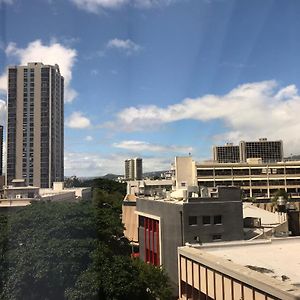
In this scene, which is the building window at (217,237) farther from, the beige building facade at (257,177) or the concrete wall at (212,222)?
the beige building facade at (257,177)

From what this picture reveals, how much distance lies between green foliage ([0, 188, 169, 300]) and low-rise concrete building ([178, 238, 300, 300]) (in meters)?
1.86

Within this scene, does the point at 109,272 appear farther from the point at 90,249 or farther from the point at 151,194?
the point at 151,194

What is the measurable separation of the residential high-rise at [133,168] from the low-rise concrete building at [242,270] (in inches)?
4237

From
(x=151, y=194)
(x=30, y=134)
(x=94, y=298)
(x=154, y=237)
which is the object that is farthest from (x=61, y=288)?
(x=30, y=134)

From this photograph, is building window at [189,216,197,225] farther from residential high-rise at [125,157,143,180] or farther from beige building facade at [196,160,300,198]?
residential high-rise at [125,157,143,180]

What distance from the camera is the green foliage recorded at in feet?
40.7

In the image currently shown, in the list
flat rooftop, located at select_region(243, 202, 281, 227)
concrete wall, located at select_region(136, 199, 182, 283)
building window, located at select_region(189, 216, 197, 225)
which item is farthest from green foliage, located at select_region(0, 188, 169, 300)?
flat rooftop, located at select_region(243, 202, 281, 227)

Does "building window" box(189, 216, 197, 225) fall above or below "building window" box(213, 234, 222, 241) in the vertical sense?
above

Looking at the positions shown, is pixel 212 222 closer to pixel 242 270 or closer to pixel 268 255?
pixel 268 255

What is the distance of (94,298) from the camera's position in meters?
12.1

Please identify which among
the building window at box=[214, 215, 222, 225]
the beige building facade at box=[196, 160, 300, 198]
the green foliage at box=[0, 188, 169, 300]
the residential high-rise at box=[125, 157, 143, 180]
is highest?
the residential high-rise at box=[125, 157, 143, 180]

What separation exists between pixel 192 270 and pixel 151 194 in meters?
15.0

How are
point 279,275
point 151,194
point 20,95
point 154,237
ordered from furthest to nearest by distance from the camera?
point 20,95 < point 151,194 < point 154,237 < point 279,275

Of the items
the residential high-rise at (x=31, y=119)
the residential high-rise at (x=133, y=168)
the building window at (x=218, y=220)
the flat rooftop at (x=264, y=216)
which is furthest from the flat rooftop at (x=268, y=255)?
the residential high-rise at (x=133, y=168)
